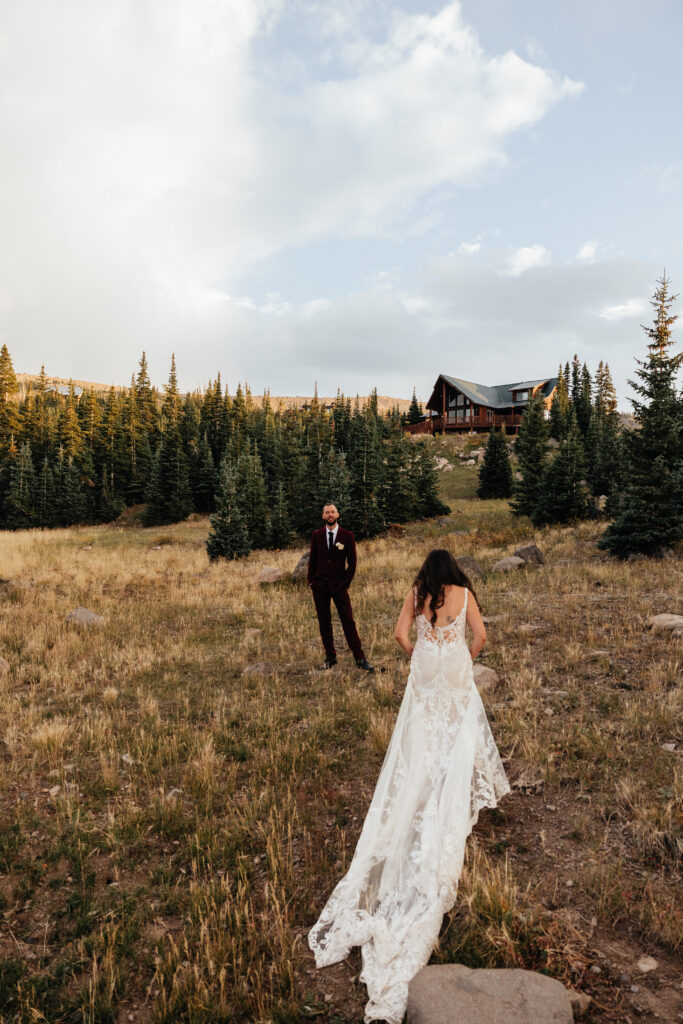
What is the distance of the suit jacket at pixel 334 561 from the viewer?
339 inches

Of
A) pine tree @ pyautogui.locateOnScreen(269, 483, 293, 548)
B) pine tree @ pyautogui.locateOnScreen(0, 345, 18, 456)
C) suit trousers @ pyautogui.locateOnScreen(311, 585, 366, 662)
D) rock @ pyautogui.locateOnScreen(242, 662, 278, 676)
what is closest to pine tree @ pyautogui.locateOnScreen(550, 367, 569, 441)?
pine tree @ pyautogui.locateOnScreen(269, 483, 293, 548)

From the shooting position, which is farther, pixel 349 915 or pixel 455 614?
pixel 455 614

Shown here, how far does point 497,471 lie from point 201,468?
28.3 metres

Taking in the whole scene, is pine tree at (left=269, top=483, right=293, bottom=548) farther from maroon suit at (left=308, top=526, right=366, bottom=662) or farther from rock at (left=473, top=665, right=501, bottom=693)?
rock at (left=473, top=665, right=501, bottom=693)

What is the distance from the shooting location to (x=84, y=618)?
12.8 meters

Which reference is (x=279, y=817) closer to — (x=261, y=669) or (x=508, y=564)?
(x=261, y=669)

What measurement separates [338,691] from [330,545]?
8.04 ft

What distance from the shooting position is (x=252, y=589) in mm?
16875

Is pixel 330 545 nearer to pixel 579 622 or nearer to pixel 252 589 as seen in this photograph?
pixel 579 622

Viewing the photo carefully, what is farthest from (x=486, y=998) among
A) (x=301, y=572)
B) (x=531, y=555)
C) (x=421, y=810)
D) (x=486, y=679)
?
(x=531, y=555)

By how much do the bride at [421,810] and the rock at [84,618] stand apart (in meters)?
10.6

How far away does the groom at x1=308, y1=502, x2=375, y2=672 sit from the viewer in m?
8.59

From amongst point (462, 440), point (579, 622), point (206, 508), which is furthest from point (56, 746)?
point (462, 440)

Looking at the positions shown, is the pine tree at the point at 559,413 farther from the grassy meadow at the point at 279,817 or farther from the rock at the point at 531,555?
the grassy meadow at the point at 279,817
